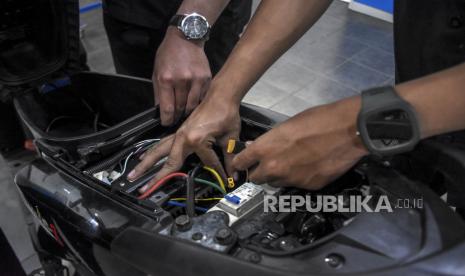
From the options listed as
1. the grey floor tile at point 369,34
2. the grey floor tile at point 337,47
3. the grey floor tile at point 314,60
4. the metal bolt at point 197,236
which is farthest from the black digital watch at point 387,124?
the grey floor tile at point 369,34

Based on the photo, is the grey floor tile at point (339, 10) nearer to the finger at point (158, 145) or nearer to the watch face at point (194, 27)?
the watch face at point (194, 27)

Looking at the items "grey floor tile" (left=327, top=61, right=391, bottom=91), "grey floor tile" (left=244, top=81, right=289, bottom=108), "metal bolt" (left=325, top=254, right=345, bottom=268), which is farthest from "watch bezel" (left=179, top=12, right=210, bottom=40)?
"grey floor tile" (left=327, top=61, right=391, bottom=91)

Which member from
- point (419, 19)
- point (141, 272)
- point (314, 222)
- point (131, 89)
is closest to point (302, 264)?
point (314, 222)

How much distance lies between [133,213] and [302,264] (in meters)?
0.33

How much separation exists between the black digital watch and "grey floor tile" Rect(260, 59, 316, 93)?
6.19 ft

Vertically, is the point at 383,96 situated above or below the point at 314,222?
above

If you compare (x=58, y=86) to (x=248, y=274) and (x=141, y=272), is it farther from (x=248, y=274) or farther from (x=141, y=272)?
(x=248, y=274)

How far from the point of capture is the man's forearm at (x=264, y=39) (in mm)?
894

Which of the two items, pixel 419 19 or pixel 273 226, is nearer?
pixel 273 226

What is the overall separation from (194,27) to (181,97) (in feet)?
0.68

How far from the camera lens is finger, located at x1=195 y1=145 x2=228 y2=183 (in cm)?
89

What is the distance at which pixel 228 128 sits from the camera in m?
0.92

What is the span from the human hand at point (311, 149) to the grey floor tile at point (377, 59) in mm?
2125

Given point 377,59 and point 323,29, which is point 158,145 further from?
point 323,29
